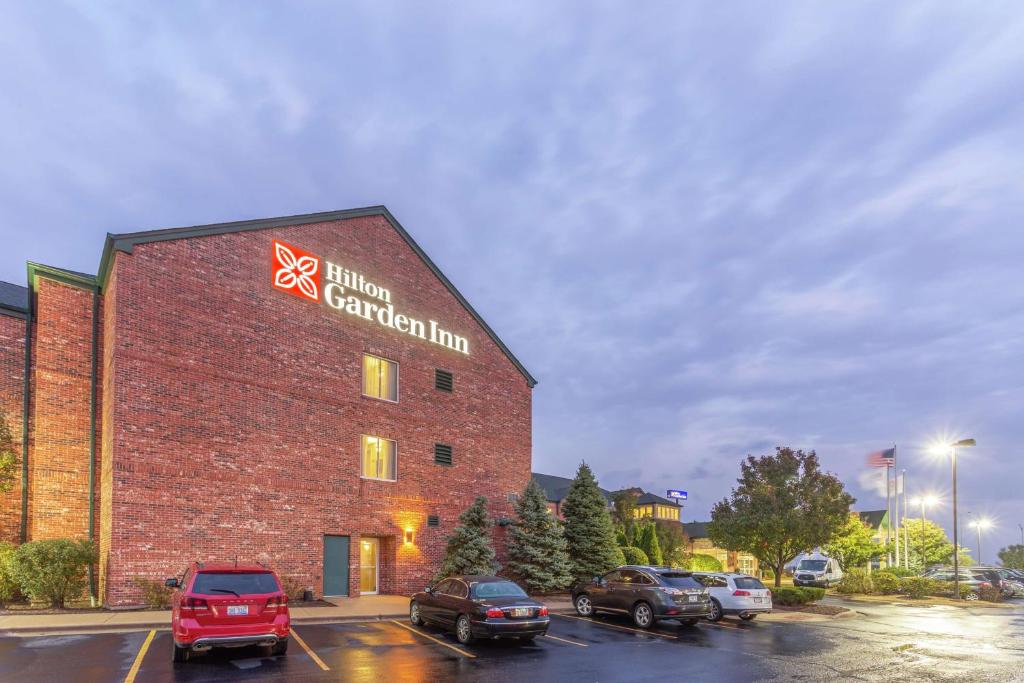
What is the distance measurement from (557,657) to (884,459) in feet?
120

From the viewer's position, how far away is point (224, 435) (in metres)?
21.6

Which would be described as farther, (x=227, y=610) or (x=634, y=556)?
(x=634, y=556)

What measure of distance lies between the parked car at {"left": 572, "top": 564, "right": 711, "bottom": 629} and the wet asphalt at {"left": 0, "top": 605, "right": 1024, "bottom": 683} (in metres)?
0.45

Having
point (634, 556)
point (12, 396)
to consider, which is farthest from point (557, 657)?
point (634, 556)

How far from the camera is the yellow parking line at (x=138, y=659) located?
11.2 meters

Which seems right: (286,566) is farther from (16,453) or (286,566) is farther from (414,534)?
(16,453)

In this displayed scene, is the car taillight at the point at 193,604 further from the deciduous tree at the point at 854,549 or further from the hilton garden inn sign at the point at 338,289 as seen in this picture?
the deciduous tree at the point at 854,549

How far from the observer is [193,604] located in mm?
12102

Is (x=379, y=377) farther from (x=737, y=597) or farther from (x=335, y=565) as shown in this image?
(x=737, y=597)

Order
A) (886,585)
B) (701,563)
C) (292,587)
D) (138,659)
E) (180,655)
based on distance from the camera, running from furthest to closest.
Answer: (701,563) → (886,585) → (292,587) → (138,659) → (180,655)

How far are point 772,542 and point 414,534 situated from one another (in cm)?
1353

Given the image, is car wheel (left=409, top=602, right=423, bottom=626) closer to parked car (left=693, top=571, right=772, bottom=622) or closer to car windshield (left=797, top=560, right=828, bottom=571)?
parked car (left=693, top=571, right=772, bottom=622)

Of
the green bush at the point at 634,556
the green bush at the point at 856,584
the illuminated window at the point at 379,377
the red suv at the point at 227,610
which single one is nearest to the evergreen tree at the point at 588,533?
the green bush at the point at 634,556

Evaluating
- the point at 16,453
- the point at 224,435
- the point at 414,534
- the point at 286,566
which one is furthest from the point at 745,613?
the point at 16,453
